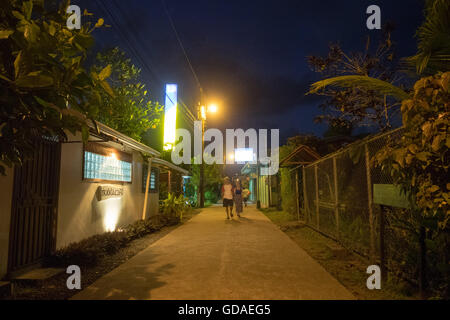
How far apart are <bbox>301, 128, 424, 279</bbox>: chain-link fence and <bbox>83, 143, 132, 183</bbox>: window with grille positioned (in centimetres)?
577

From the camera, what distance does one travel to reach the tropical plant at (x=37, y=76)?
2193 millimetres

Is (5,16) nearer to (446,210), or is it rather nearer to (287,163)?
(446,210)

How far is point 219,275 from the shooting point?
4.86m

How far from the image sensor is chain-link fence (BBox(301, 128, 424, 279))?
4.46 m

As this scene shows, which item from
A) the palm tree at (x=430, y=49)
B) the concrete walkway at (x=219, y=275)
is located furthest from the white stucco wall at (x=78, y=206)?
the palm tree at (x=430, y=49)

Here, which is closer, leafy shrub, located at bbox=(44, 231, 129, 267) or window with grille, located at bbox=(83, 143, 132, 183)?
leafy shrub, located at bbox=(44, 231, 129, 267)

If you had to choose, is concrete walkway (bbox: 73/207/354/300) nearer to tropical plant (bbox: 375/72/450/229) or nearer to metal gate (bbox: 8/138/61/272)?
metal gate (bbox: 8/138/61/272)

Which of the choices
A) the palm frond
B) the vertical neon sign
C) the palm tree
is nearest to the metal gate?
the palm frond

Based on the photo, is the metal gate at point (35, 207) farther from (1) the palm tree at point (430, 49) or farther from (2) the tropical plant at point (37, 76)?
(1) the palm tree at point (430, 49)

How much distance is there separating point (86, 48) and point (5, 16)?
2.14 ft

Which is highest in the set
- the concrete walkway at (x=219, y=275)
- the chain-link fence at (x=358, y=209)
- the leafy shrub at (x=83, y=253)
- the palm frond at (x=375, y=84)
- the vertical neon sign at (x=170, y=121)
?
the vertical neon sign at (x=170, y=121)

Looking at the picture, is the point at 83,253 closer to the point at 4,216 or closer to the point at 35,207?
the point at 35,207

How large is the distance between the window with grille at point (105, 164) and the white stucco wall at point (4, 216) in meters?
2.32
